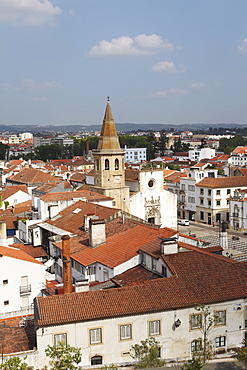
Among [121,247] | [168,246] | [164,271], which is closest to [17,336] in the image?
[164,271]

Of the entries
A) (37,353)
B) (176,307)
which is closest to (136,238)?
(176,307)

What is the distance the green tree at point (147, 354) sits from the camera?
55.0 ft

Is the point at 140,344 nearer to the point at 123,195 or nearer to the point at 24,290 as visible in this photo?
the point at 24,290

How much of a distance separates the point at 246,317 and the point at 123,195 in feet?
106

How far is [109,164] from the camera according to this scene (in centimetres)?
5181

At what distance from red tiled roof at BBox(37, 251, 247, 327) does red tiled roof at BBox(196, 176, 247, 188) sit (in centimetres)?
4378

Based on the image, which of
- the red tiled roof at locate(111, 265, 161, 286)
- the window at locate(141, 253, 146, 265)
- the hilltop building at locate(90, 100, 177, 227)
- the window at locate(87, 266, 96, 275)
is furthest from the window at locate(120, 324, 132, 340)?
the hilltop building at locate(90, 100, 177, 227)

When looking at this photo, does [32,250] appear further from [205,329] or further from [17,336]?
[205,329]

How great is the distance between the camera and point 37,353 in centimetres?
1778

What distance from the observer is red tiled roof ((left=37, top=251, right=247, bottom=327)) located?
18.6m

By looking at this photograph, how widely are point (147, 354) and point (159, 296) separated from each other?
2.70m

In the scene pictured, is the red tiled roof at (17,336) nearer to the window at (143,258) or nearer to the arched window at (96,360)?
the arched window at (96,360)

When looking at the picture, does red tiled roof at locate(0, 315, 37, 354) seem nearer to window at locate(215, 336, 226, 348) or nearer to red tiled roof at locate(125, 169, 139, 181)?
window at locate(215, 336, 226, 348)

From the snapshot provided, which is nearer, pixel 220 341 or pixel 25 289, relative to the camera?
pixel 220 341
